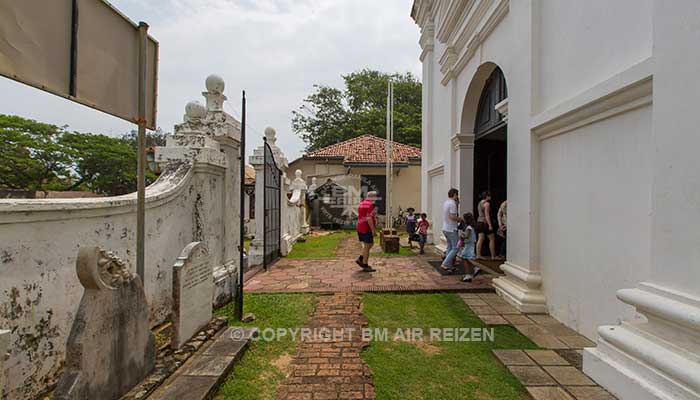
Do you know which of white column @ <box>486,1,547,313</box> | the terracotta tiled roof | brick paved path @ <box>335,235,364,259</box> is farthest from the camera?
the terracotta tiled roof

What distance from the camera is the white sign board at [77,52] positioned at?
1.60m

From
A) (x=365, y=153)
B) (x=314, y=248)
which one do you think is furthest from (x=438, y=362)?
(x=365, y=153)

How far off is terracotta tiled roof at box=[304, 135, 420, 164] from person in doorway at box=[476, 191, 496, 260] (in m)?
10.2

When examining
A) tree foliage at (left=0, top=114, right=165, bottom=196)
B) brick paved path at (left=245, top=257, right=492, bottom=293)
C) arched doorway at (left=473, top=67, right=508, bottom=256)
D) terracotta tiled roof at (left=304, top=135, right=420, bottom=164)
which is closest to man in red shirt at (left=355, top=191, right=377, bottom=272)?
brick paved path at (left=245, top=257, right=492, bottom=293)

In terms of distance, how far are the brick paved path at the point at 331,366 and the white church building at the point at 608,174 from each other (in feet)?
5.73

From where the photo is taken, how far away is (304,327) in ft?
11.9

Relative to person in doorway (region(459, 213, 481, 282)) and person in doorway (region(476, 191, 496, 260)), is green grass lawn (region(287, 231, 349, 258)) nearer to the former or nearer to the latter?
person in doorway (region(476, 191, 496, 260))

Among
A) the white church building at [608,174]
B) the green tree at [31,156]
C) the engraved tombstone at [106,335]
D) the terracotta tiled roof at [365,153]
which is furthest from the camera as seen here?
the terracotta tiled roof at [365,153]

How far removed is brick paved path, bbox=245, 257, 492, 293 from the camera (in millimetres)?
5047

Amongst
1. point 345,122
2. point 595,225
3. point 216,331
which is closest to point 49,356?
point 216,331

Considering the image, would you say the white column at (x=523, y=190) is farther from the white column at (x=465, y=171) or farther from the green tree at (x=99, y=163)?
the green tree at (x=99, y=163)

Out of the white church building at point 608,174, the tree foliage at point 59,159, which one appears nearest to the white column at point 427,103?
the white church building at point 608,174

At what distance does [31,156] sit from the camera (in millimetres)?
16828

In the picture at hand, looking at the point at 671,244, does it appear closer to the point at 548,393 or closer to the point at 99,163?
the point at 548,393
